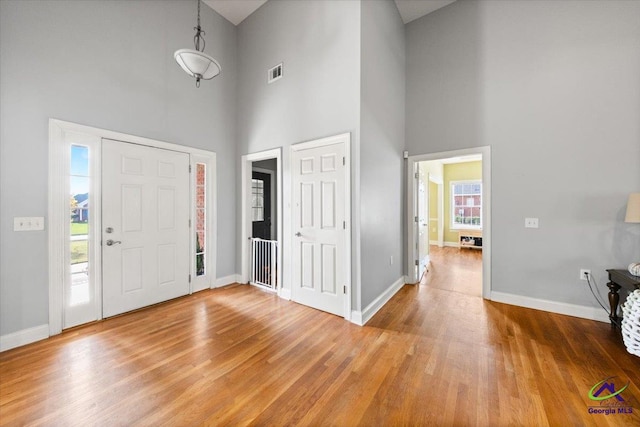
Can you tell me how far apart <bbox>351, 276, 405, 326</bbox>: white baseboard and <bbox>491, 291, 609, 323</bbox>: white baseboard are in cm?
132

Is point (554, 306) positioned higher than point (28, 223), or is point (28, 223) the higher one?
point (28, 223)

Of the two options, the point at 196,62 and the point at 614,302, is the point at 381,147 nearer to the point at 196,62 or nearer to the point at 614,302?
the point at 196,62

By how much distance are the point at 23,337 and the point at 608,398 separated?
15.9 ft

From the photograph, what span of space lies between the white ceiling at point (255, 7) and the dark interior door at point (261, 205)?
3.00m

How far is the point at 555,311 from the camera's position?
3.08 meters

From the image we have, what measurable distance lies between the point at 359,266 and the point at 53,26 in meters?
4.08

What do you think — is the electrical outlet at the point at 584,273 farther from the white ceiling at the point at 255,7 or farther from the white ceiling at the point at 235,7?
the white ceiling at the point at 235,7

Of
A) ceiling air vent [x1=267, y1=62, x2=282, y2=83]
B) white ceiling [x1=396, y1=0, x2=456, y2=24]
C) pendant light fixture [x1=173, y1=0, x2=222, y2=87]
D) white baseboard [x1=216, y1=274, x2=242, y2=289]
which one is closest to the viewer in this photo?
pendant light fixture [x1=173, y1=0, x2=222, y2=87]

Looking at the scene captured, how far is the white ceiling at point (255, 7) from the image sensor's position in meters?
3.81

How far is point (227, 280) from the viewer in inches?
165

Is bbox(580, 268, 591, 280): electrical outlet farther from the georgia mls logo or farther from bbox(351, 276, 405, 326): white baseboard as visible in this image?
bbox(351, 276, 405, 326): white baseboard

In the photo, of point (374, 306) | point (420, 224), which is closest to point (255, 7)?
point (420, 224)

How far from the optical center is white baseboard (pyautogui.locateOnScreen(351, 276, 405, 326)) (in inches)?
111

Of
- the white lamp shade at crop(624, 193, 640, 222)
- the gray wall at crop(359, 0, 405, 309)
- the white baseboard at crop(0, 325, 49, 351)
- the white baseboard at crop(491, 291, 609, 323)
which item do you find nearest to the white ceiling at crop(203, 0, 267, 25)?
the gray wall at crop(359, 0, 405, 309)
